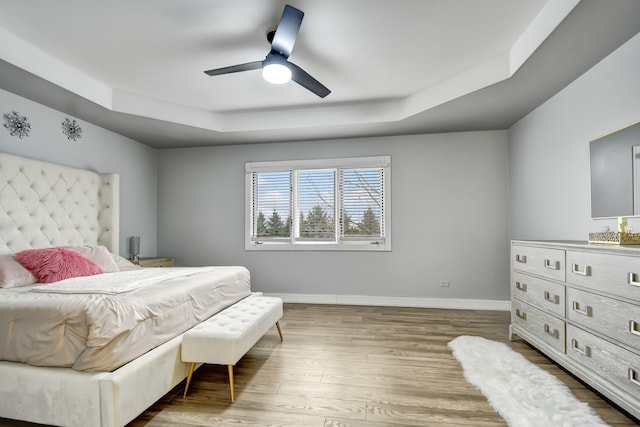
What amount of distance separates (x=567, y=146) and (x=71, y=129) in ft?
17.7

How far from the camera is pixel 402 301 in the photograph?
462 centimetres

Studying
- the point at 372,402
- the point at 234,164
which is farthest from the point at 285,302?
the point at 372,402

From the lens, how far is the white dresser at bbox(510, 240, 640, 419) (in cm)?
186

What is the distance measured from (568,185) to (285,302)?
150 inches

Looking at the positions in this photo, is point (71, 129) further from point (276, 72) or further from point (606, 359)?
point (606, 359)

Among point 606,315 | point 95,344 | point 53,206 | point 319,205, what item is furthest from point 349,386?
point 53,206

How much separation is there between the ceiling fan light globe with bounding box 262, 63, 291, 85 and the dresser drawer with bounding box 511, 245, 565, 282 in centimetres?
256

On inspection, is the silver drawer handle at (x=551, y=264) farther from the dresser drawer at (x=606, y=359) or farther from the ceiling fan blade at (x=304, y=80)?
the ceiling fan blade at (x=304, y=80)

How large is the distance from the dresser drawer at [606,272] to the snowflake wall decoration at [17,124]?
16.7ft

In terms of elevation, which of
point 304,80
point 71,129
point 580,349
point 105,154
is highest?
point 304,80

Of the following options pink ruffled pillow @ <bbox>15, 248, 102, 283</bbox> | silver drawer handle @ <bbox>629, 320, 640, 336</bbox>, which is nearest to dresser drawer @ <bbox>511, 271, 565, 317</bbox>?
silver drawer handle @ <bbox>629, 320, 640, 336</bbox>

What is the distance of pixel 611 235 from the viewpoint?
7.44 feet

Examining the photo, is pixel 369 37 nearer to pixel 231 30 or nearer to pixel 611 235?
pixel 231 30

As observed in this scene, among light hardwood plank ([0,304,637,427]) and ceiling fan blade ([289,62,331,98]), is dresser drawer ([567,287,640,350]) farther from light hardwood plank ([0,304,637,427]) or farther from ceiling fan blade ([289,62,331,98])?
ceiling fan blade ([289,62,331,98])
